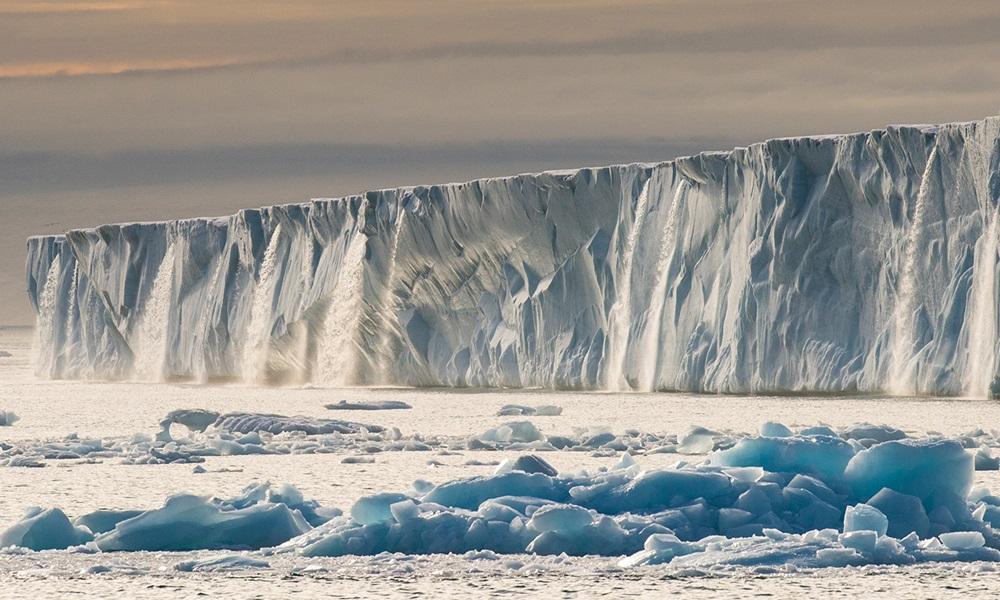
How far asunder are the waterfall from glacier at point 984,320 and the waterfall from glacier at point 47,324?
1183 inches

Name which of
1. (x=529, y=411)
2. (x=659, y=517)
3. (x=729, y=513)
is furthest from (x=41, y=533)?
(x=529, y=411)

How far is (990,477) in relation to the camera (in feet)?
38.6

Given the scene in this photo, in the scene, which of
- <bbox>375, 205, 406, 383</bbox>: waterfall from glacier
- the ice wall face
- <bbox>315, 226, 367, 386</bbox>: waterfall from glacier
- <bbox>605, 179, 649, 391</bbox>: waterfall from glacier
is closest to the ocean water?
the ice wall face

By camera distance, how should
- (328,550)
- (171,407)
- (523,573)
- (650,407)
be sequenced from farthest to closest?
1. (171,407)
2. (650,407)
3. (328,550)
4. (523,573)

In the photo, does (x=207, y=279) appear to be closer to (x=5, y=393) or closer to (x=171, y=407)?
(x=5, y=393)

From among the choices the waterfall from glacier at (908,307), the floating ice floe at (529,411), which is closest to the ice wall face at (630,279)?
the waterfall from glacier at (908,307)

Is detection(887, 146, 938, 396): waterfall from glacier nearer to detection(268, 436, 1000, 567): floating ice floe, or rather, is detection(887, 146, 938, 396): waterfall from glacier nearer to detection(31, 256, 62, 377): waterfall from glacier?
detection(268, 436, 1000, 567): floating ice floe

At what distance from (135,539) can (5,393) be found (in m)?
26.1

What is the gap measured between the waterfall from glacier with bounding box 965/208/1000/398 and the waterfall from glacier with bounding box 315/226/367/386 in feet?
45.4

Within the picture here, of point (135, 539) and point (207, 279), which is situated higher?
point (207, 279)

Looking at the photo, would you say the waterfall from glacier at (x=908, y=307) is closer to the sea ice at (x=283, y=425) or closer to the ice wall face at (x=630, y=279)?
the ice wall face at (x=630, y=279)

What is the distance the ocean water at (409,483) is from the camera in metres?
7.00

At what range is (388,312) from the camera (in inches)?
1245

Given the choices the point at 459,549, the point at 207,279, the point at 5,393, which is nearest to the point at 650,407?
the point at 459,549
